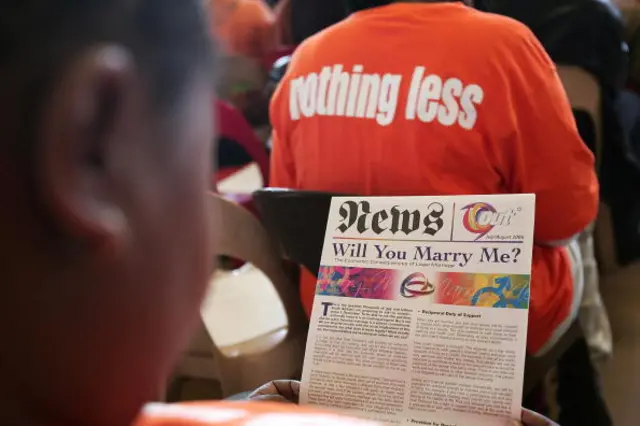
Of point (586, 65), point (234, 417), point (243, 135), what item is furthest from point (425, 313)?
point (243, 135)

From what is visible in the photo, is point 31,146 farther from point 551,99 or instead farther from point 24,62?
point 551,99

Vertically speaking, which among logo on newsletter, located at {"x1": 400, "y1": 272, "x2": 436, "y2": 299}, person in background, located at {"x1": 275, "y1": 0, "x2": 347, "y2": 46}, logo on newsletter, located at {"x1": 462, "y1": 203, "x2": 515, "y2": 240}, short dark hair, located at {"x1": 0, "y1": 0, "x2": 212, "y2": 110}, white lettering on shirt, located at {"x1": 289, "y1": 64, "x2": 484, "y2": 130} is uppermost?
short dark hair, located at {"x1": 0, "y1": 0, "x2": 212, "y2": 110}

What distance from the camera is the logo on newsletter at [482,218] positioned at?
73 cm

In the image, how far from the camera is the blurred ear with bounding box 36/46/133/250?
29 centimetres

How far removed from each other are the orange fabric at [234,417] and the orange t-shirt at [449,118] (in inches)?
24.2

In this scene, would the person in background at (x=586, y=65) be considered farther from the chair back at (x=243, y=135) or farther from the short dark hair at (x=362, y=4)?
the chair back at (x=243, y=135)

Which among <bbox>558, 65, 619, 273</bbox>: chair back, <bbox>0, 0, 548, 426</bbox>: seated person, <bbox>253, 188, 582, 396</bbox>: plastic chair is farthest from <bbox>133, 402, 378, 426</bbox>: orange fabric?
<bbox>558, 65, 619, 273</bbox>: chair back

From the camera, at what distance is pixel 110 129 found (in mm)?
305

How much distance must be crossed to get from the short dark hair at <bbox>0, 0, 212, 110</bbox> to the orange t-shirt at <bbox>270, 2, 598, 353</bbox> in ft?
2.44

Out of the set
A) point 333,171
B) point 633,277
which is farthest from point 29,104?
point 633,277

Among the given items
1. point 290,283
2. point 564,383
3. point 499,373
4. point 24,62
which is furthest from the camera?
point 564,383

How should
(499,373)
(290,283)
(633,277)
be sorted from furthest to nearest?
(633,277) < (290,283) < (499,373)

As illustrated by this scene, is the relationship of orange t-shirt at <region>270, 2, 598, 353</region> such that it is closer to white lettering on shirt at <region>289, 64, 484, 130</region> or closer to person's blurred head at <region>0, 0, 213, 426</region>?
white lettering on shirt at <region>289, 64, 484, 130</region>

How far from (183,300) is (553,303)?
920 millimetres
